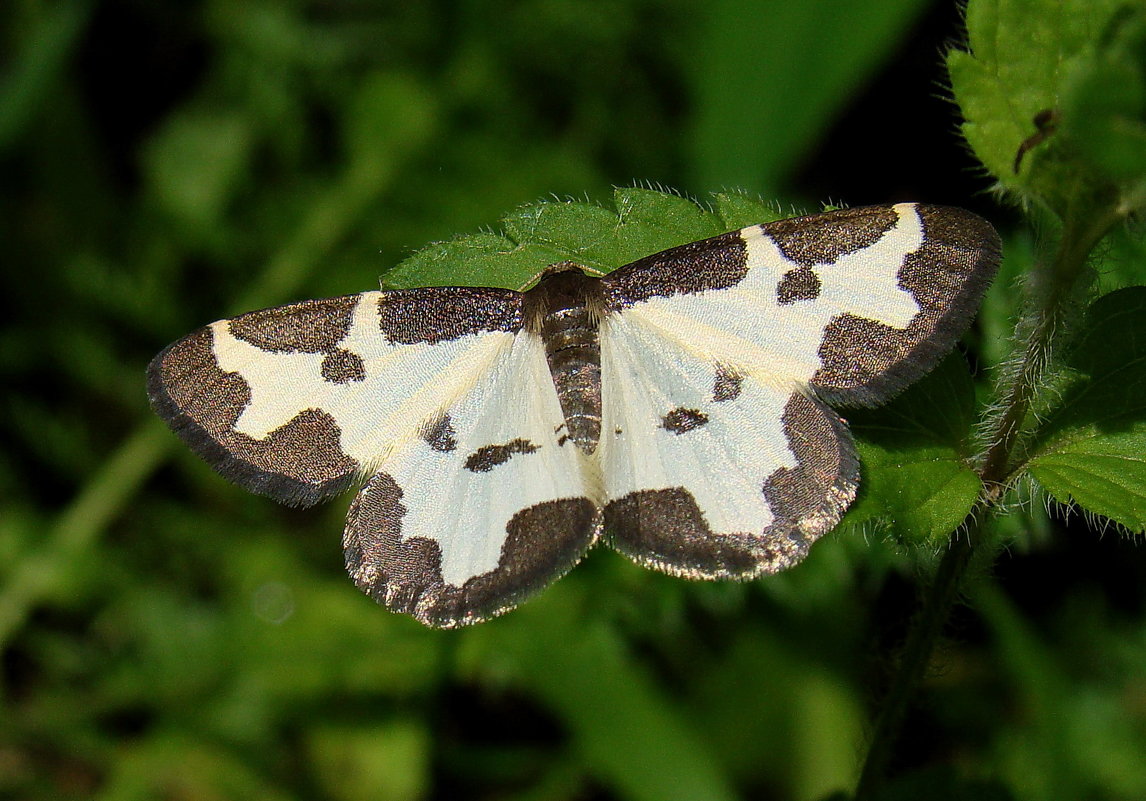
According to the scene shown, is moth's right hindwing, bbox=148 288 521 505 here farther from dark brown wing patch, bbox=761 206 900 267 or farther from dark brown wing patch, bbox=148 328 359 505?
dark brown wing patch, bbox=761 206 900 267

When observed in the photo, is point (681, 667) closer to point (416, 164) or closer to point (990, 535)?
point (990, 535)

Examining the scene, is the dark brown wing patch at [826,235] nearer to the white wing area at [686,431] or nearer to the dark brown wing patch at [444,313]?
the white wing area at [686,431]

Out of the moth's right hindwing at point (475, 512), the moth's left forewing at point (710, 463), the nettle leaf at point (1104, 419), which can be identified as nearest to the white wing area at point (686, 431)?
the moth's left forewing at point (710, 463)

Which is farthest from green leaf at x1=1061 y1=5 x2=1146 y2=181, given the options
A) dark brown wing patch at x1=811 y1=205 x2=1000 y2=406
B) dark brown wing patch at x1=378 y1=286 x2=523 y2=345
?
dark brown wing patch at x1=378 y1=286 x2=523 y2=345

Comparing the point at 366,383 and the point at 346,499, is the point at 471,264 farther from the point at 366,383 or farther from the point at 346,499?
the point at 346,499

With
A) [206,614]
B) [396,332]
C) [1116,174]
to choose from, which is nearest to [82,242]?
[206,614]

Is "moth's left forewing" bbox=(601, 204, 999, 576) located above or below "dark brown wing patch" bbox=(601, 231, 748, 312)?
below

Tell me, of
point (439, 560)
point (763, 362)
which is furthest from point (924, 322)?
point (439, 560)
